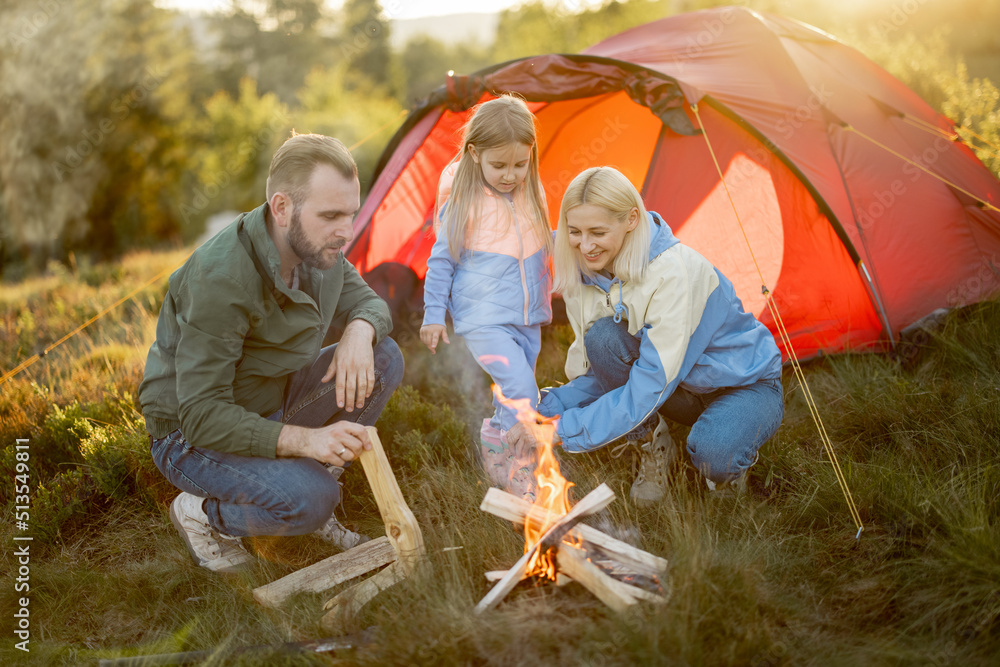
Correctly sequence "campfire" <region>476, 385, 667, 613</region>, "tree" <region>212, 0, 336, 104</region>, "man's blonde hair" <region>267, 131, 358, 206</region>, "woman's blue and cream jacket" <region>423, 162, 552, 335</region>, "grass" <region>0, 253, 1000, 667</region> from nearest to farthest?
"grass" <region>0, 253, 1000, 667</region> < "campfire" <region>476, 385, 667, 613</region> < "man's blonde hair" <region>267, 131, 358, 206</region> < "woman's blue and cream jacket" <region>423, 162, 552, 335</region> < "tree" <region>212, 0, 336, 104</region>

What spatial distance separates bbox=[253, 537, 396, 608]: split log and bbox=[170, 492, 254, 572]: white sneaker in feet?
0.86

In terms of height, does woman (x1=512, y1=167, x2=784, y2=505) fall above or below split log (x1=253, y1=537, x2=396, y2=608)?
above

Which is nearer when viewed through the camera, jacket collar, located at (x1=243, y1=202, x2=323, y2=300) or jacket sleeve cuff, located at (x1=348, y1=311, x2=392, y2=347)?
jacket collar, located at (x1=243, y1=202, x2=323, y2=300)

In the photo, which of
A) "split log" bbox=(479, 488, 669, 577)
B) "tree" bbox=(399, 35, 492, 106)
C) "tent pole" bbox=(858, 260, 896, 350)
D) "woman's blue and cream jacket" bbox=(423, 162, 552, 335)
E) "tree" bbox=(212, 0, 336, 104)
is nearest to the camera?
"split log" bbox=(479, 488, 669, 577)

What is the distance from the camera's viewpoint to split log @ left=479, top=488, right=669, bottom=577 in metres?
1.99

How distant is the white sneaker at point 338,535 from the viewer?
2.47 m

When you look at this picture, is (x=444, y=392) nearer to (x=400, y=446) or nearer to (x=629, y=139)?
(x=400, y=446)

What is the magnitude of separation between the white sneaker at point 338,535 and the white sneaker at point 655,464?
1.09 metres

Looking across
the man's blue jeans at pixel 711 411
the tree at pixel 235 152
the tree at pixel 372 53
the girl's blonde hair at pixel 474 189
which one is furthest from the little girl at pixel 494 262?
the tree at pixel 372 53

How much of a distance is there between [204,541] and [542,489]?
50.7 inches

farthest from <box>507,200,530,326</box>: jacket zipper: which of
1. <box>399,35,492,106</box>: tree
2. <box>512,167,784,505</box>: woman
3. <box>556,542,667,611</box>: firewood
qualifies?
<box>399,35,492,106</box>: tree

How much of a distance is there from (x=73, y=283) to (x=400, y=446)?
20.0ft

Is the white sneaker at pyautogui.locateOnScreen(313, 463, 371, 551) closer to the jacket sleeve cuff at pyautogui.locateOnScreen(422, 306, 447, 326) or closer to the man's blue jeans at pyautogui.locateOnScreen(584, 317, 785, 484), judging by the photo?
the jacket sleeve cuff at pyautogui.locateOnScreen(422, 306, 447, 326)

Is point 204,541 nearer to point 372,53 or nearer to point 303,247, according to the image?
point 303,247
